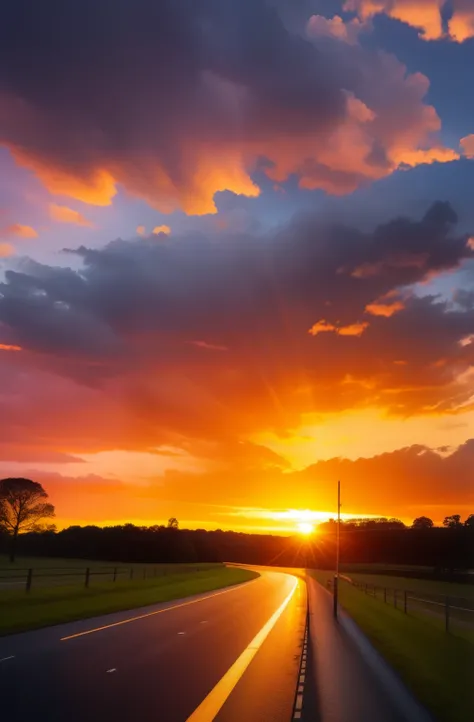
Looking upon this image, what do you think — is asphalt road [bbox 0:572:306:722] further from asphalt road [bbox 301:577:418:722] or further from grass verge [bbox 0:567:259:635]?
grass verge [bbox 0:567:259:635]

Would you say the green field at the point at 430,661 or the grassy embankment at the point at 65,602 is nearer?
the green field at the point at 430,661

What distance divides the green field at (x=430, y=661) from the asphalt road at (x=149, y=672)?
2.28 metres

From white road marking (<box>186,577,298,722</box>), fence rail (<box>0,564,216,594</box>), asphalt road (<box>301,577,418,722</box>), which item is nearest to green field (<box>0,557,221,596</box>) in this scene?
fence rail (<box>0,564,216,594</box>)

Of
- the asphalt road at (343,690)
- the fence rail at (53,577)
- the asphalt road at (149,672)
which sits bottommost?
the asphalt road at (149,672)

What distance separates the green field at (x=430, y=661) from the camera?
11.2m

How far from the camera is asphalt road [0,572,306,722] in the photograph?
386 inches

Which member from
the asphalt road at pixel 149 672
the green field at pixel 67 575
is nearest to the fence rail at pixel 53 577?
the green field at pixel 67 575

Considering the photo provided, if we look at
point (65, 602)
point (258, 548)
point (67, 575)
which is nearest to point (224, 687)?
point (65, 602)

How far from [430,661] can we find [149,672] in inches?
273

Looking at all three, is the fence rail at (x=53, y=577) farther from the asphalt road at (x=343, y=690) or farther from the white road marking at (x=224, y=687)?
the asphalt road at (x=343, y=690)

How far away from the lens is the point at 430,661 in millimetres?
16234

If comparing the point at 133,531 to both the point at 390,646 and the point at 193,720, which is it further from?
the point at 193,720

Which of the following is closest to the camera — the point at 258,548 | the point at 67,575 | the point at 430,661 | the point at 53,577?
the point at 430,661

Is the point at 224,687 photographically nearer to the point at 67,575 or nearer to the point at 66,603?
the point at 66,603
